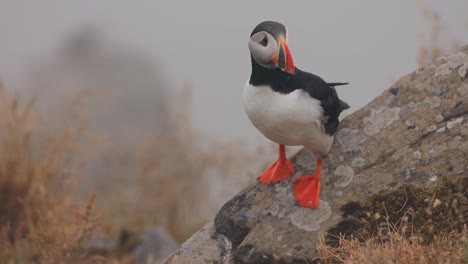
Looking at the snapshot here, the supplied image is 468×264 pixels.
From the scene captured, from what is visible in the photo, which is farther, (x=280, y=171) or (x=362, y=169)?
(x=280, y=171)

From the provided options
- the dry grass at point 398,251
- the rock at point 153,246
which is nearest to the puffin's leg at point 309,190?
the dry grass at point 398,251

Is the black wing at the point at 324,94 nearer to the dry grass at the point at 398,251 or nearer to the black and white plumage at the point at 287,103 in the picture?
the black and white plumage at the point at 287,103

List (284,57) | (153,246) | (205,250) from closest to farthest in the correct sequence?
(284,57), (205,250), (153,246)

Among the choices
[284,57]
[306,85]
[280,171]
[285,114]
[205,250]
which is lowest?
[205,250]

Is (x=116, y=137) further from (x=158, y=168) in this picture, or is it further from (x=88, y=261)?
(x=88, y=261)

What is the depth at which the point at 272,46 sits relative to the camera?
3.75m

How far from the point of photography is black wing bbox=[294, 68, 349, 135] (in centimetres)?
399

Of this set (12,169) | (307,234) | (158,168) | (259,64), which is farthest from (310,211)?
(158,168)

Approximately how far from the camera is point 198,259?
Result: 14.5 feet

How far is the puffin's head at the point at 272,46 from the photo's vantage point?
373cm

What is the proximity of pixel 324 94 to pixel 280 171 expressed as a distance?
2.03ft

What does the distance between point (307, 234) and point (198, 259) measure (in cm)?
67

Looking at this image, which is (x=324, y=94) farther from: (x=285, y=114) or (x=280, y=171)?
(x=280, y=171)

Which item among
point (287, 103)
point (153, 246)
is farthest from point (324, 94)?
point (153, 246)
